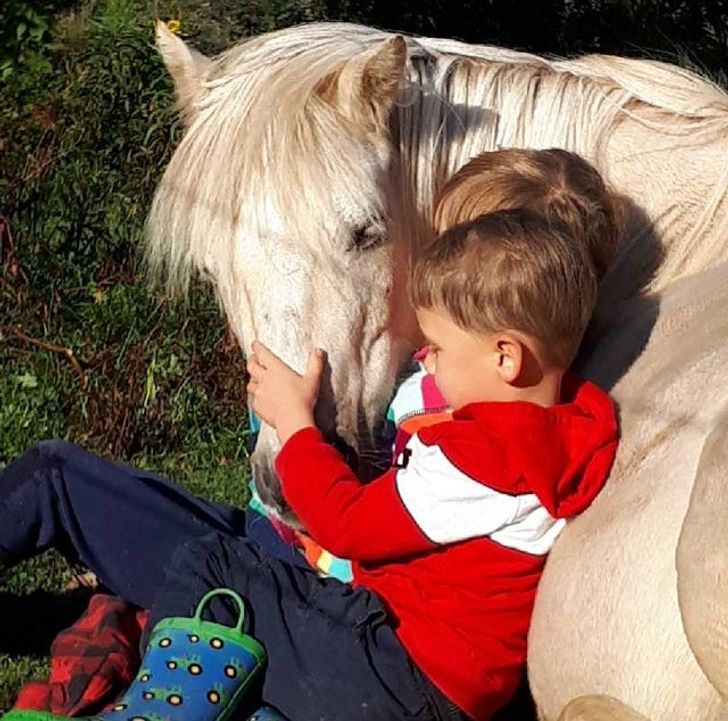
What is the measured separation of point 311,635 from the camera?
87.7 inches

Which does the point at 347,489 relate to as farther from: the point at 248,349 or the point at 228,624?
the point at 248,349

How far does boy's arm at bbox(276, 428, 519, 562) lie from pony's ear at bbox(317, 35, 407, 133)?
681 millimetres

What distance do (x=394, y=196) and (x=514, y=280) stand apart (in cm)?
60

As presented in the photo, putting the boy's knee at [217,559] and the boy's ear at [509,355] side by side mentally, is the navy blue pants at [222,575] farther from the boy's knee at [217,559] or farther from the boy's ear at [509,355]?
the boy's ear at [509,355]

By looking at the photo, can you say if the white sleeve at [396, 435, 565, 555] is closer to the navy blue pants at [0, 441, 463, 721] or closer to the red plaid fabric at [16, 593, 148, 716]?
the navy blue pants at [0, 441, 463, 721]

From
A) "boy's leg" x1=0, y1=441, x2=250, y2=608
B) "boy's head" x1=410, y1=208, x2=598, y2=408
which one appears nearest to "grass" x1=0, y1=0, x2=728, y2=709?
"boy's leg" x1=0, y1=441, x2=250, y2=608

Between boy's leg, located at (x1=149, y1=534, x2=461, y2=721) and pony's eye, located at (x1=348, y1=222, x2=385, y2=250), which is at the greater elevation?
pony's eye, located at (x1=348, y1=222, x2=385, y2=250)

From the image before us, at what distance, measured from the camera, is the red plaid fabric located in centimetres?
262

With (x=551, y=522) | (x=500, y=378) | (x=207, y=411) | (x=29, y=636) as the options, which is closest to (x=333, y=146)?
(x=500, y=378)

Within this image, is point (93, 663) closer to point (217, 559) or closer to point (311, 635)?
point (217, 559)

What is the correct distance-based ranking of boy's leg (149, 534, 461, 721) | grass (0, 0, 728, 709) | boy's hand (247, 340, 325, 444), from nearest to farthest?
boy's leg (149, 534, 461, 721)
boy's hand (247, 340, 325, 444)
grass (0, 0, 728, 709)

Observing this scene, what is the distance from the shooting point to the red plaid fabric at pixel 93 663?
2619 millimetres

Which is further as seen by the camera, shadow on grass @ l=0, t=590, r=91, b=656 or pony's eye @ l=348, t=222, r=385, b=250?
shadow on grass @ l=0, t=590, r=91, b=656

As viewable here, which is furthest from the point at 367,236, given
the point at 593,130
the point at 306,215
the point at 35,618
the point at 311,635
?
the point at 35,618
